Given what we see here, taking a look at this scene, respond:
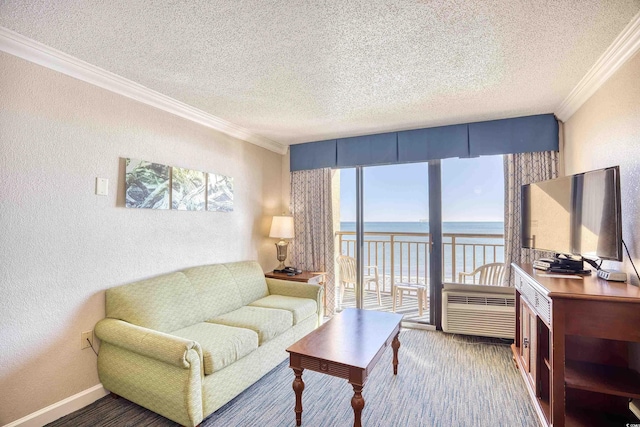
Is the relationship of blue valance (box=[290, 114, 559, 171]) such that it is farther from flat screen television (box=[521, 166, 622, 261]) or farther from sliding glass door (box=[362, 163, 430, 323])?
flat screen television (box=[521, 166, 622, 261])

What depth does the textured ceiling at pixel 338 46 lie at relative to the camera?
61.0 inches

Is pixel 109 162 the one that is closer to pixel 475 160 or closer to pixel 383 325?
pixel 383 325

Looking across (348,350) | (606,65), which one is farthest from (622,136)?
(348,350)

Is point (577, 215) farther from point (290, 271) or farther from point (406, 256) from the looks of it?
point (290, 271)

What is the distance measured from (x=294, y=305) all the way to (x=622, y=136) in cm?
286

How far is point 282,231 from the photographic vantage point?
12.6 ft

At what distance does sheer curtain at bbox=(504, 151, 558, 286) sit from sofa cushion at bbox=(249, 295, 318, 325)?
211 cm

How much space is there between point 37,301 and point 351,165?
3230mm

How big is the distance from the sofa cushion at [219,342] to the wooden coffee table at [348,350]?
44 cm

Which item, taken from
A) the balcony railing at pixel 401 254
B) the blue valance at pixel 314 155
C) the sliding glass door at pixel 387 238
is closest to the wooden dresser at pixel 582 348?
the sliding glass door at pixel 387 238

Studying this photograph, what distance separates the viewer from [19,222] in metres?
1.83

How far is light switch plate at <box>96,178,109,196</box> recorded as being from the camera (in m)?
2.22

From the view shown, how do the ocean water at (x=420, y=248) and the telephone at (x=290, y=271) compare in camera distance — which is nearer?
the telephone at (x=290, y=271)

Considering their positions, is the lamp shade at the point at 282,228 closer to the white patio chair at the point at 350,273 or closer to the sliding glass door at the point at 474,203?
the white patio chair at the point at 350,273
